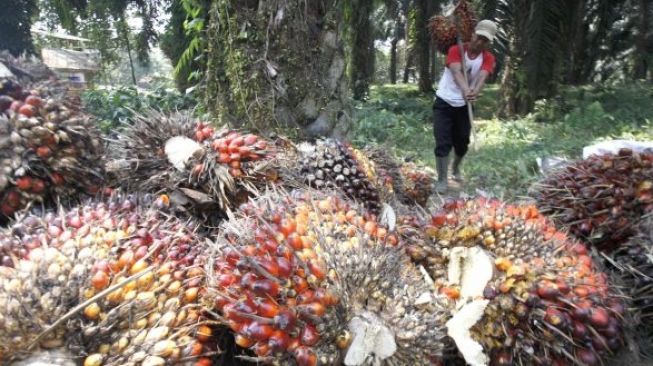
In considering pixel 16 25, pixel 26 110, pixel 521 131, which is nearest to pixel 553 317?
pixel 26 110

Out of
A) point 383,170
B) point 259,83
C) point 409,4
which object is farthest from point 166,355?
point 409,4

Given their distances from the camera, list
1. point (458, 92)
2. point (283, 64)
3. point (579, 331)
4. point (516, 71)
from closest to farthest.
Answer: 1. point (579, 331)
2. point (283, 64)
3. point (458, 92)
4. point (516, 71)

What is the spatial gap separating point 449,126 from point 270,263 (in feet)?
12.1

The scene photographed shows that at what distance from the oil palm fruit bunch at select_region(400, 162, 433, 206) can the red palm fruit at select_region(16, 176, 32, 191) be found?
1708mm

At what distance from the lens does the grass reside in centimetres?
529

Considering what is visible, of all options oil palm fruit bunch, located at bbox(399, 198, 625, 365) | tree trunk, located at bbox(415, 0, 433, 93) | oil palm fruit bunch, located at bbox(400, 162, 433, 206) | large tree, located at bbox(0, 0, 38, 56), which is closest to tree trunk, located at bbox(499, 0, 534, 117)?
tree trunk, located at bbox(415, 0, 433, 93)

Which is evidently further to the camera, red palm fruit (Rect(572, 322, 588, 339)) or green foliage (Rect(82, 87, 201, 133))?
green foliage (Rect(82, 87, 201, 133))

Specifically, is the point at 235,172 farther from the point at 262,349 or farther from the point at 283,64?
the point at 283,64

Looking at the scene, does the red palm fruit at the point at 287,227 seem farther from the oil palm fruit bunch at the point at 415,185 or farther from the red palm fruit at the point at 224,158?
the oil palm fruit bunch at the point at 415,185

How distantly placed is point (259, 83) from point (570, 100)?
10626mm

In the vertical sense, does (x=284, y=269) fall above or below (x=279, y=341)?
above

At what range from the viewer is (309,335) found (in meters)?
1.07

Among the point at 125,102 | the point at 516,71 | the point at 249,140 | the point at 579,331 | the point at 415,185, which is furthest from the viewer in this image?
the point at 516,71

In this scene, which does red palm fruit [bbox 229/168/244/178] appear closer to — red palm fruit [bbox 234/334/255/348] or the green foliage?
red palm fruit [bbox 234/334/255/348]
